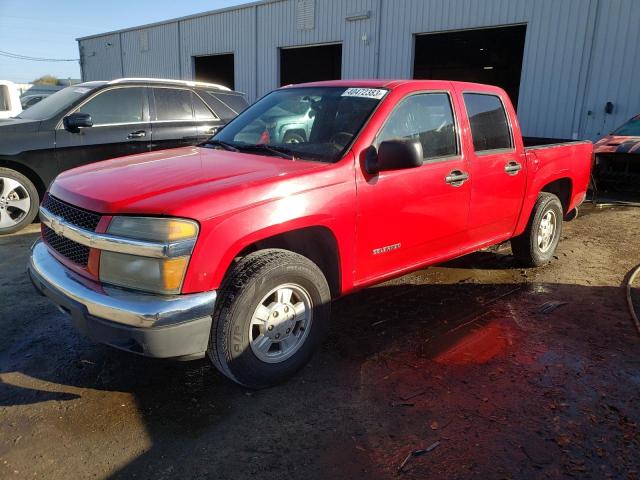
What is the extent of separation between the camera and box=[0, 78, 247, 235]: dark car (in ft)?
19.5

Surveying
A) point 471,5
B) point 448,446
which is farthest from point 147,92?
point 471,5

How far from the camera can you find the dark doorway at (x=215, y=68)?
21.9 m

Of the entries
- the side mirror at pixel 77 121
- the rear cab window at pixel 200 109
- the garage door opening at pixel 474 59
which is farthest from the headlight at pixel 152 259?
the garage door opening at pixel 474 59

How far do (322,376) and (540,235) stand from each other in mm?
3228

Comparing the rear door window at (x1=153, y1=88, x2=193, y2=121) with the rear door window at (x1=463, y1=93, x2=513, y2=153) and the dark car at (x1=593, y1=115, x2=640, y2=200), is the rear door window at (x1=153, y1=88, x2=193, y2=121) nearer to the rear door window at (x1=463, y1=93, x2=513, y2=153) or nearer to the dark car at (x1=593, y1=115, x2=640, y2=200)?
the rear door window at (x1=463, y1=93, x2=513, y2=153)

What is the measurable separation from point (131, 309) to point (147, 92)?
5270mm

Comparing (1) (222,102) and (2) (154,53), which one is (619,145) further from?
(2) (154,53)

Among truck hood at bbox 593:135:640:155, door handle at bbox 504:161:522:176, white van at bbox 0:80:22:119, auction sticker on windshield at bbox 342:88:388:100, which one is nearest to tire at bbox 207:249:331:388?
auction sticker on windshield at bbox 342:88:388:100

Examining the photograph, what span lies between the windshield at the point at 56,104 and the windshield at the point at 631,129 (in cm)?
900

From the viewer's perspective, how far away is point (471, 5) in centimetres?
1240

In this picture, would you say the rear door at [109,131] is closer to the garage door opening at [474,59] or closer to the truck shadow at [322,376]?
the truck shadow at [322,376]

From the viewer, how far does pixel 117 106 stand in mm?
6621

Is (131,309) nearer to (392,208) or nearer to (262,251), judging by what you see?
(262,251)

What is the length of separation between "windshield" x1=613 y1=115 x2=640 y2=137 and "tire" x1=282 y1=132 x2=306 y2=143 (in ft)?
26.0
